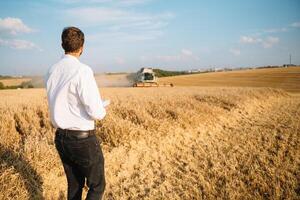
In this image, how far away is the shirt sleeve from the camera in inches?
110

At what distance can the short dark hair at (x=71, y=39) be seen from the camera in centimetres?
288

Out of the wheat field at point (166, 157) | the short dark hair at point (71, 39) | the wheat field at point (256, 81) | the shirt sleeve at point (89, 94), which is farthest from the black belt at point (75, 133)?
the wheat field at point (256, 81)

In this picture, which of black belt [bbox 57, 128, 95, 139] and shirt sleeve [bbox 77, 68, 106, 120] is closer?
shirt sleeve [bbox 77, 68, 106, 120]

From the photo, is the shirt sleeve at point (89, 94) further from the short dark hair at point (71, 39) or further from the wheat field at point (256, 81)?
the wheat field at point (256, 81)

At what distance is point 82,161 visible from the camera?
3068 mm

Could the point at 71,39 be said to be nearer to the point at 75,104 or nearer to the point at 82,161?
the point at 75,104

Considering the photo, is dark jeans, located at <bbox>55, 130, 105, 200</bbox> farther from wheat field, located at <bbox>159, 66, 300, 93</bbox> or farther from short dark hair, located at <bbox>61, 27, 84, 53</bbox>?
wheat field, located at <bbox>159, 66, 300, 93</bbox>

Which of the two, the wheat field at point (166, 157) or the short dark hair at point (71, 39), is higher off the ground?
the short dark hair at point (71, 39)

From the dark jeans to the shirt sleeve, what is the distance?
13.1 inches

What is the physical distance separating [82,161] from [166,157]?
3.76 m

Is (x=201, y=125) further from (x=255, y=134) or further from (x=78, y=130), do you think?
(x=78, y=130)

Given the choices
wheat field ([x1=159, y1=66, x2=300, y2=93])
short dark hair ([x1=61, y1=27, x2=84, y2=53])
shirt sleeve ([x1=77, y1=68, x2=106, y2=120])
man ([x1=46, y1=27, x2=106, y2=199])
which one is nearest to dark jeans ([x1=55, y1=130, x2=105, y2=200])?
man ([x1=46, y1=27, x2=106, y2=199])

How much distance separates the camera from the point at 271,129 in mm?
9266

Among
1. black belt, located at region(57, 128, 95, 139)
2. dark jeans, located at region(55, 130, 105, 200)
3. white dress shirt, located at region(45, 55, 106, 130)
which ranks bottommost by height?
dark jeans, located at region(55, 130, 105, 200)
